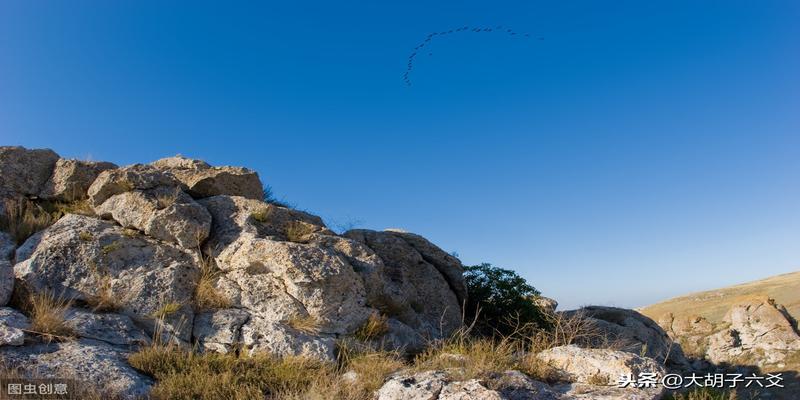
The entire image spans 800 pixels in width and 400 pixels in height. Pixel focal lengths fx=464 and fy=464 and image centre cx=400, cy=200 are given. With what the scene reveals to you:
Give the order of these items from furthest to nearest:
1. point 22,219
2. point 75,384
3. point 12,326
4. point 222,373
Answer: point 22,219, point 12,326, point 222,373, point 75,384

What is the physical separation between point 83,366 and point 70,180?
7.19 m

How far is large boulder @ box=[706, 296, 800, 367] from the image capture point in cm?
3766

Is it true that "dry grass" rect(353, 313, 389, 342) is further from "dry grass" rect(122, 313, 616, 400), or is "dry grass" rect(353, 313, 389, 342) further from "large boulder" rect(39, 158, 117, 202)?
Result: "large boulder" rect(39, 158, 117, 202)

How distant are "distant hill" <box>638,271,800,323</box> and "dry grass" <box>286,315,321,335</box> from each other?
49.0 meters

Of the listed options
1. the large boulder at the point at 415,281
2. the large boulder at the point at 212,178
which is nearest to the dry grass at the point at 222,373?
the large boulder at the point at 415,281

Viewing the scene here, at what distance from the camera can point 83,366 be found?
248 inches

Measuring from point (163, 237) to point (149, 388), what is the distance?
4.49 meters

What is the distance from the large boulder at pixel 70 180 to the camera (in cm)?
1141

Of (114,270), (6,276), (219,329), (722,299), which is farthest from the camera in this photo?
(722,299)

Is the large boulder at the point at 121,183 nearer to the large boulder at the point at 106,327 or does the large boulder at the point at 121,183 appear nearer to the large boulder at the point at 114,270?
the large boulder at the point at 114,270

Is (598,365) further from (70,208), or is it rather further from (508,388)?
(70,208)

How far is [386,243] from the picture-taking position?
1337 cm

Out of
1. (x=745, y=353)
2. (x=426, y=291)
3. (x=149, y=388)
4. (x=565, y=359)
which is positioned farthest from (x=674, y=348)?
(x=149, y=388)

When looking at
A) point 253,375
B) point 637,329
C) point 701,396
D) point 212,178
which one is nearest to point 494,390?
point 701,396
